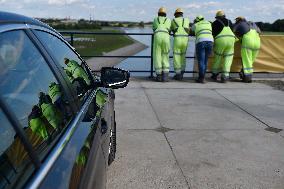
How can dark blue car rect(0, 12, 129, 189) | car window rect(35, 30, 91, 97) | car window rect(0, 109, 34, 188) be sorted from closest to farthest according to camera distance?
1. car window rect(0, 109, 34, 188)
2. dark blue car rect(0, 12, 129, 189)
3. car window rect(35, 30, 91, 97)

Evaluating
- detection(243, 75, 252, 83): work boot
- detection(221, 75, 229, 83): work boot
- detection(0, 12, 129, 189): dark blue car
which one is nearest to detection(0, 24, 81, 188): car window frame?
detection(0, 12, 129, 189): dark blue car

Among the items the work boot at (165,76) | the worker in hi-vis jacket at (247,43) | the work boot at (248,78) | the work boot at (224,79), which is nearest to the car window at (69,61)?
the work boot at (165,76)

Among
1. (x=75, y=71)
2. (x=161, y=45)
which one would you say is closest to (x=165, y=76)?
(x=161, y=45)

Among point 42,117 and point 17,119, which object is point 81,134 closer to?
point 42,117

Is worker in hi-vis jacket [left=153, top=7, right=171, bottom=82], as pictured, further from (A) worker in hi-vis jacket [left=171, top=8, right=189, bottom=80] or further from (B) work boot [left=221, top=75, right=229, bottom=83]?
(B) work boot [left=221, top=75, right=229, bottom=83]

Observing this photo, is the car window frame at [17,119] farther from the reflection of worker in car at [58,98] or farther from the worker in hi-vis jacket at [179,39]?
the worker in hi-vis jacket at [179,39]

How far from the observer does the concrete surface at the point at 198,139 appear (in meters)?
4.38

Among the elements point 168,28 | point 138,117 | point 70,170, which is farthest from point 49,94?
point 168,28

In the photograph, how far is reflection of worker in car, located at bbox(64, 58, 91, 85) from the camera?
9.20 ft

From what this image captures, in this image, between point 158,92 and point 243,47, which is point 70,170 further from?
point 243,47

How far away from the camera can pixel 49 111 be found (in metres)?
2.08

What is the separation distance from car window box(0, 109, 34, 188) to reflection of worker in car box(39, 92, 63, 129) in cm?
43

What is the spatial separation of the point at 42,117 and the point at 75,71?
1064mm

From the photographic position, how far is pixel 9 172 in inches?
57.1
